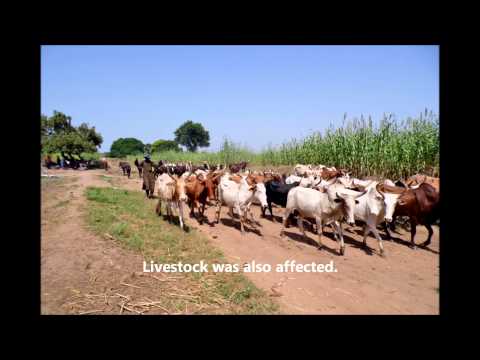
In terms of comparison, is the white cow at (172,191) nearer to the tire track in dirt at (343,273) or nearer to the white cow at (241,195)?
the tire track in dirt at (343,273)

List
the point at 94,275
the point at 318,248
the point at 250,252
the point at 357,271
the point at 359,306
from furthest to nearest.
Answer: the point at 318,248
the point at 250,252
the point at 357,271
the point at 94,275
the point at 359,306

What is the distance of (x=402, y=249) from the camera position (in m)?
7.71

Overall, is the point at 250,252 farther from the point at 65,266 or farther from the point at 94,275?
the point at 65,266

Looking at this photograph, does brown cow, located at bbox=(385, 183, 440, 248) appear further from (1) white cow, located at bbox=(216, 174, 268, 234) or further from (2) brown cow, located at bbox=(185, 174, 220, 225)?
(2) brown cow, located at bbox=(185, 174, 220, 225)

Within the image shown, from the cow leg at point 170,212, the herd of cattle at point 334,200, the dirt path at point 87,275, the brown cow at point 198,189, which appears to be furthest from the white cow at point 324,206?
the dirt path at point 87,275

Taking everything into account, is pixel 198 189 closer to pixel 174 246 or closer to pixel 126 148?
pixel 174 246

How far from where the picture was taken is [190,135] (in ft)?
176

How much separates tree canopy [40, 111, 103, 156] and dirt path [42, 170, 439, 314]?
2440 cm

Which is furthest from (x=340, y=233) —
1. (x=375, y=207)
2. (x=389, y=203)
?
(x=389, y=203)

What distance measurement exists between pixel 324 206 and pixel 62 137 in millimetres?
30461

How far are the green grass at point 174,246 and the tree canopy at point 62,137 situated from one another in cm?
2205

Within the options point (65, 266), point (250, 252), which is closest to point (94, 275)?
point (65, 266)
